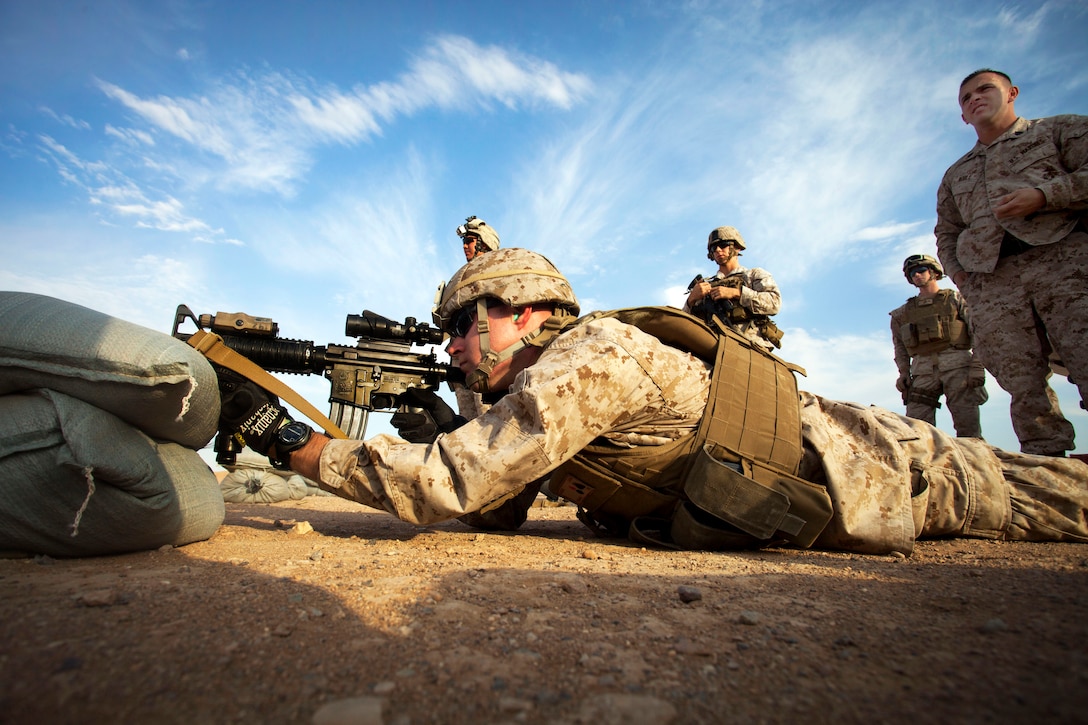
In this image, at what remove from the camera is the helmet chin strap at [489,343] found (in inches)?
104

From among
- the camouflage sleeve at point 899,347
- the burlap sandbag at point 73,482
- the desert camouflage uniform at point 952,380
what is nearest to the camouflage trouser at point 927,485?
the burlap sandbag at point 73,482

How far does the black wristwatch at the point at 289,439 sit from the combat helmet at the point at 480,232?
428cm

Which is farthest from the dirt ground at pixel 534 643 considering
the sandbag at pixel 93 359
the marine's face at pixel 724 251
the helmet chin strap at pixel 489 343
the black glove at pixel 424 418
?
the marine's face at pixel 724 251

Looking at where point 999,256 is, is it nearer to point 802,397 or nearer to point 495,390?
point 802,397

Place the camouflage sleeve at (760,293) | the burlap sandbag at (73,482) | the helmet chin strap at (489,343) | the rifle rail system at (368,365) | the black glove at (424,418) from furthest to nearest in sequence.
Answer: the camouflage sleeve at (760,293) < the rifle rail system at (368,365) < the black glove at (424,418) < the helmet chin strap at (489,343) < the burlap sandbag at (73,482)

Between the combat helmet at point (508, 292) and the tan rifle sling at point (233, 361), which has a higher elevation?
the combat helmet at point (508, 292)

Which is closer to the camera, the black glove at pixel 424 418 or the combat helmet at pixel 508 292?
the combat helmet at pixel 508 292

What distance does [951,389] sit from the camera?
5875 millimetres

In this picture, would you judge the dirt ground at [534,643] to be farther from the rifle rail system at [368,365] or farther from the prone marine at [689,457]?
the rifle rail system at [368,365]

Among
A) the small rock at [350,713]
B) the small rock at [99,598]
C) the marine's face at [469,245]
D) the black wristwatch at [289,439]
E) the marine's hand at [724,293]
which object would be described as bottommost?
the small rock at [350,713]

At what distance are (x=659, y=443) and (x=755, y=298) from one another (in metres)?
3.79

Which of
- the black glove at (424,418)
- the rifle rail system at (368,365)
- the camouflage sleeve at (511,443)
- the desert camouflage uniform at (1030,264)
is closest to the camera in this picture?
the camouflage sleeve at (511,443)

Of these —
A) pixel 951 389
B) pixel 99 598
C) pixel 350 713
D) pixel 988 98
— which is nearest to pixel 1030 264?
pixel 988 98

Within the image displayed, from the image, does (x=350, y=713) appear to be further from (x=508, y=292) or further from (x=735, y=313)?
(x=735, y=313)
